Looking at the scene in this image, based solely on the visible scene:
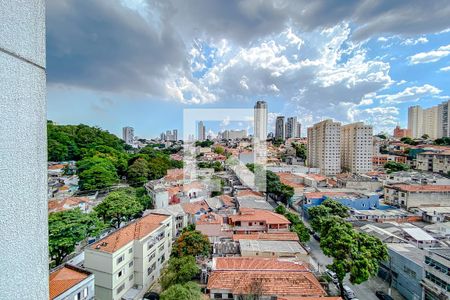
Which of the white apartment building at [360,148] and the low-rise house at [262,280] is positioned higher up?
the white apartment building at [360,148]

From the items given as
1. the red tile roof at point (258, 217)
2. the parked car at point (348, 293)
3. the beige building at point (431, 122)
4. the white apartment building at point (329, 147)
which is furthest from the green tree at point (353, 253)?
the beige building at point (431, 122)

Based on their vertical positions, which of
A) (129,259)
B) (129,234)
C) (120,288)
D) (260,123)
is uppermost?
(260,123)

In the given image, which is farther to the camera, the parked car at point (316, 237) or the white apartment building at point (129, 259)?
the parked car at point (316, 237)

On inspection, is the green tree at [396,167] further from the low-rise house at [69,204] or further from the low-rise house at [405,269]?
the low-rise house at [69,204]

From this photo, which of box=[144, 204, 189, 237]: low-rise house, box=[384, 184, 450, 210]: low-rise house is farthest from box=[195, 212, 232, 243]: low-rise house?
box=[384, 184, 450, 210]: low-rise house

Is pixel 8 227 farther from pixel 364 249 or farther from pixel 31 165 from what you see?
pixel 364 249

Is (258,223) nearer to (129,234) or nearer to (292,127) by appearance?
(129,234)

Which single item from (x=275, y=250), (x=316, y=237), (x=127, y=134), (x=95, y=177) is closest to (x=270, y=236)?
(x=275, y=250)
